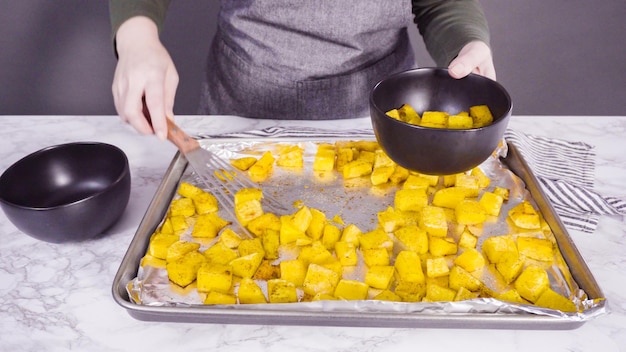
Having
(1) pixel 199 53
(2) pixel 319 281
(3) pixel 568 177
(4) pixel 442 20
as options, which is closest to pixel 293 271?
(2) pixel 319 281

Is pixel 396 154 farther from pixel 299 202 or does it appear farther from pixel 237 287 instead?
pixel 237 287

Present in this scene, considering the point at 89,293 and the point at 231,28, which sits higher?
the point at 231,28

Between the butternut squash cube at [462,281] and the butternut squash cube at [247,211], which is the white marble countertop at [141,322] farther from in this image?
the butternut squash cube at [247,211]

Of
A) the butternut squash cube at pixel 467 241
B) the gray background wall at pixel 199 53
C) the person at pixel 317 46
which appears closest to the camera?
the butternut squash cube at pixel 467 241

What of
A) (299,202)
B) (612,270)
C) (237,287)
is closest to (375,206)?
(299,202)

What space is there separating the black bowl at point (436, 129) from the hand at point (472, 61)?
1.5 inches

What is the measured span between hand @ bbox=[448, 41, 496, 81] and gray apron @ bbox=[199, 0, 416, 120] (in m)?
0.33

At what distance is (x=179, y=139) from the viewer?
4.21ft

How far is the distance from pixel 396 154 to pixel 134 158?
2.46 feet

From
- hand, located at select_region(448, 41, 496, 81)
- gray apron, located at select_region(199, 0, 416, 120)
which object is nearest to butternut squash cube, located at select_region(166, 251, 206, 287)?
hand, located at select_region(448, 41, 496, 81)

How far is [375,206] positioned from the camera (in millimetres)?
1294

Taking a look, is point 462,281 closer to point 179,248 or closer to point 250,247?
point 250,247

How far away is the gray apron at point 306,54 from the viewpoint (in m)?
1.62

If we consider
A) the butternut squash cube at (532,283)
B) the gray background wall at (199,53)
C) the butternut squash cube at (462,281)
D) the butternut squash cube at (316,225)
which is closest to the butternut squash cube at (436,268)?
the butternut squash cube at (462,281)
